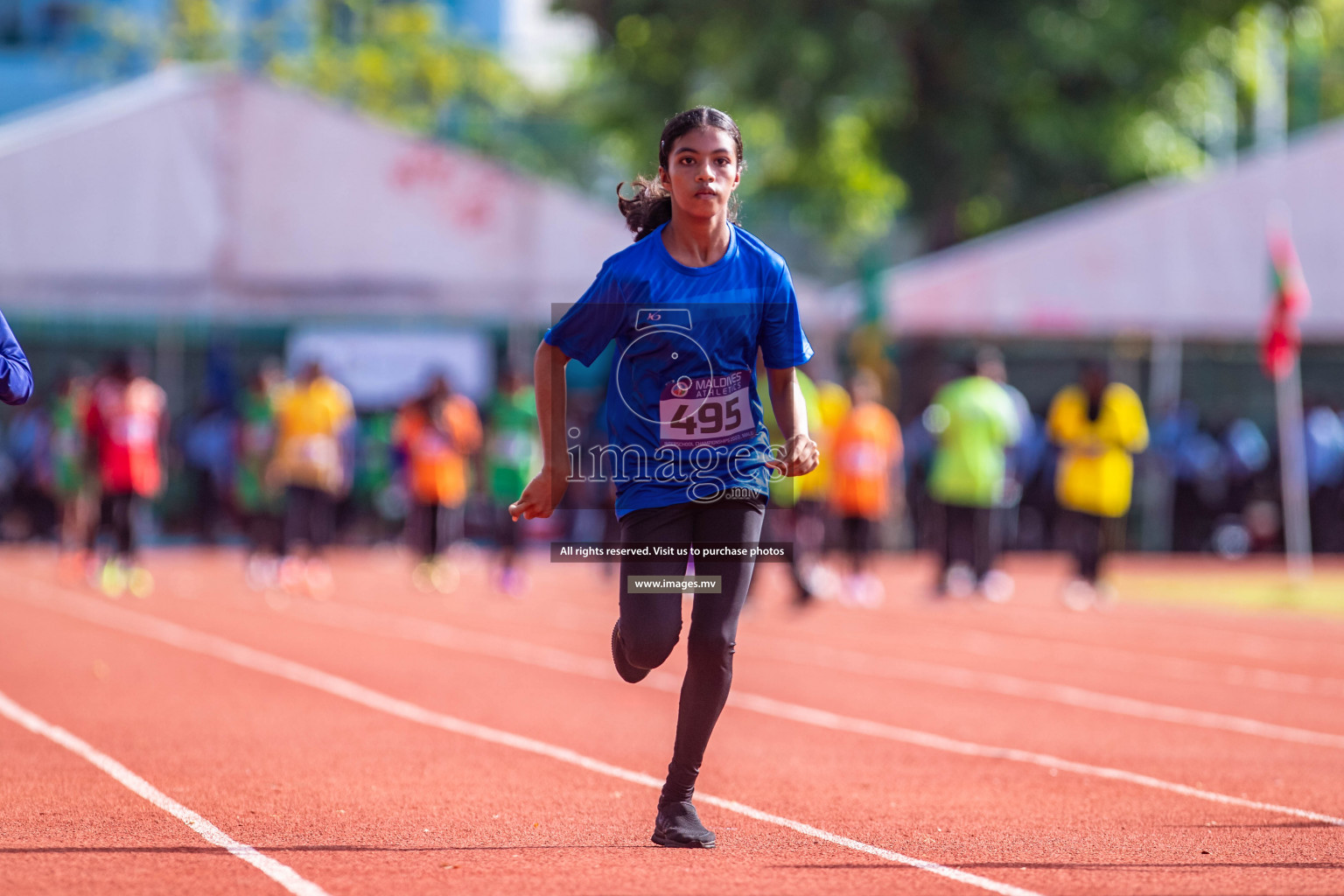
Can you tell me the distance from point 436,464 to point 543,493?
12982 mm

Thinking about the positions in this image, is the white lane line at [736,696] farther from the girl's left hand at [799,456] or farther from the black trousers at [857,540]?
the black trousers at [857,540]

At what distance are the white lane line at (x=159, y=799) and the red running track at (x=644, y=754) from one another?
48 millimetres

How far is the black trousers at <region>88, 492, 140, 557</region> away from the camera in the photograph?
17234 mm

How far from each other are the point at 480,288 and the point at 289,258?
2.10 metres

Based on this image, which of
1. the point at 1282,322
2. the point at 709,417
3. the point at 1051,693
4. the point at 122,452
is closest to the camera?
the point at 709,417

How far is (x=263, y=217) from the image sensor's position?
894 inches

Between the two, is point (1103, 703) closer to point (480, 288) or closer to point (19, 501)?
point (480, 288)

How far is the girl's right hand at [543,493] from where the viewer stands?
19.0 feet

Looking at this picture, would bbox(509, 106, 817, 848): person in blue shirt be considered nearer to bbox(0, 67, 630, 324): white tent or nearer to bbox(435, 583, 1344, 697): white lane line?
bbox(435, 583, 1344, 697): white lane line

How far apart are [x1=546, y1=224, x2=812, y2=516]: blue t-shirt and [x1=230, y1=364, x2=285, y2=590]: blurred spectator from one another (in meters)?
13.0

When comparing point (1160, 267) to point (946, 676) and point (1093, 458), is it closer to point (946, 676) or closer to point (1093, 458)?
point (1093, 458)

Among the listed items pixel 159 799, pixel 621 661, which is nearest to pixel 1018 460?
pixel 159 799

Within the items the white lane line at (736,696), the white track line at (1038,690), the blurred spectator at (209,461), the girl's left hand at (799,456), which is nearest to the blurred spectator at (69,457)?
the blurred spectator at (209,461)

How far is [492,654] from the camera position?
1272 centimetres
